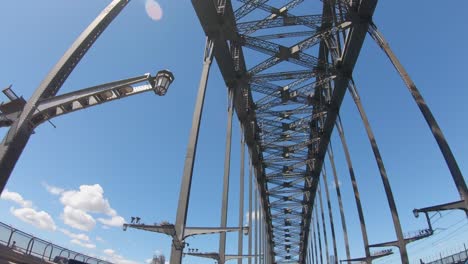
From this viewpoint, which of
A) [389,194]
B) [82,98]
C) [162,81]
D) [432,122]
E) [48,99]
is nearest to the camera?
[48,99]

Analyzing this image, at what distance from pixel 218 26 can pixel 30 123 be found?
1396cm

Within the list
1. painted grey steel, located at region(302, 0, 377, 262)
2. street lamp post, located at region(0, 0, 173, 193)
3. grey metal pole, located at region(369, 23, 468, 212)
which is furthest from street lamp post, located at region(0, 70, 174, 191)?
painted grey steel, located at region(302, 0, 377, 262)

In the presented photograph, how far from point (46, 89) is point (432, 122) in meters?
13.4

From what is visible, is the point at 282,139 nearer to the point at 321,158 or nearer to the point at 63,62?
the point at 321,158

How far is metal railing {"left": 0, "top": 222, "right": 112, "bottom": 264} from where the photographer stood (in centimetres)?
1070

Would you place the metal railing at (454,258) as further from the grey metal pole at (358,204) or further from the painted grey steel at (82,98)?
the painted grey steel at (82,98)

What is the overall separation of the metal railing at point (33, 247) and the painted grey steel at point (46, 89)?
696cm

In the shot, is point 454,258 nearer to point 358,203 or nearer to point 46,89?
point 358,203

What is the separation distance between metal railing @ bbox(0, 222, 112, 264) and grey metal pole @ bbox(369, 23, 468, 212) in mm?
15273

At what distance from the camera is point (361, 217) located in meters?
19.6

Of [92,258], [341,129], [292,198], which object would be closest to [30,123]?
[92,258]

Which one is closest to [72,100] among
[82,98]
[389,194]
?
[82,98]

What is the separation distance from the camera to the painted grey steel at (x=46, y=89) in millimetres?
4789

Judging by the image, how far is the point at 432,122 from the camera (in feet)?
41.7
